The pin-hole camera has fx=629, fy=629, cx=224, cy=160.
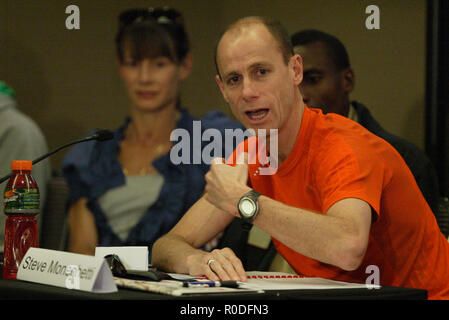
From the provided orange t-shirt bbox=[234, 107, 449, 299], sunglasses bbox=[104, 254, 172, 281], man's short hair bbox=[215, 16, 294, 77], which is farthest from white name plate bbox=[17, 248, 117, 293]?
man's short hair bbox=[215, 16, 294, 77]

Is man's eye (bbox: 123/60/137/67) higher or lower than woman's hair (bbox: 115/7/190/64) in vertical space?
lower

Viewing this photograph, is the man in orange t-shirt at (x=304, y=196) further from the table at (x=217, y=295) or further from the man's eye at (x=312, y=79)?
the man's eye at (x=312, y=79)

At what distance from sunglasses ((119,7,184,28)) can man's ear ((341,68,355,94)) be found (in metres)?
0.80

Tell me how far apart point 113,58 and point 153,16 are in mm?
297

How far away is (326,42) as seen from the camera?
256 centimetres

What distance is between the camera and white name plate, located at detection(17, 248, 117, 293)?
1.00 metres

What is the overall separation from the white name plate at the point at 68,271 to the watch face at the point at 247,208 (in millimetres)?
351

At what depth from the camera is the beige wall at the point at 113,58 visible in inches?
106

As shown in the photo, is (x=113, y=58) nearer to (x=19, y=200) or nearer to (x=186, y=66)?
(x=186, y=66)

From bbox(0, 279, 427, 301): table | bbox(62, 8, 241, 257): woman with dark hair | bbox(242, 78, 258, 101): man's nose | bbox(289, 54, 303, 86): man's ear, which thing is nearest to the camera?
bbox(0, 279, 427, 301): table

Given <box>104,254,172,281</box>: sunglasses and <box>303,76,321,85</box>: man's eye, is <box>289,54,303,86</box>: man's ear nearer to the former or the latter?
<box>104,254,172,281</box>: sunglasses

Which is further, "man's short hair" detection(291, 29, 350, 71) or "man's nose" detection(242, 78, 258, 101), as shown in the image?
"man's short hair" detection(291, 29, 350, 71)

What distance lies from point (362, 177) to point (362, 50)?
149 centimetres
